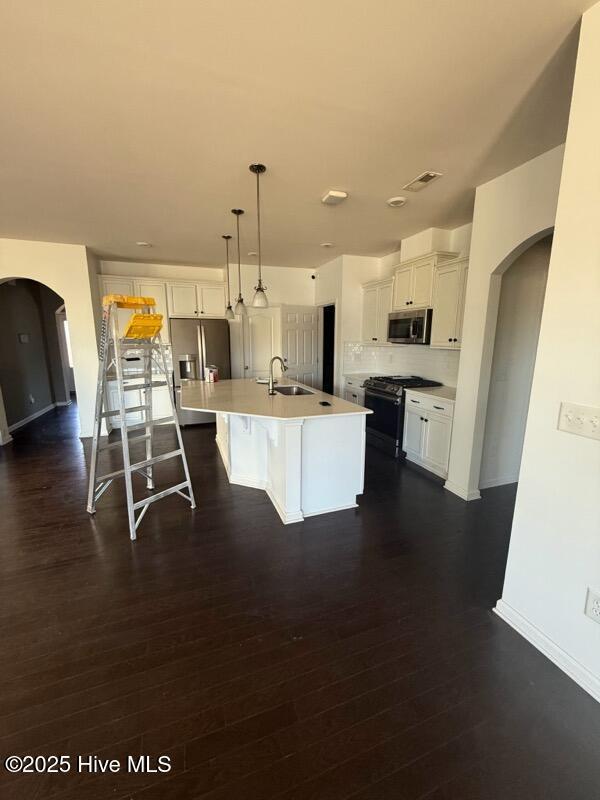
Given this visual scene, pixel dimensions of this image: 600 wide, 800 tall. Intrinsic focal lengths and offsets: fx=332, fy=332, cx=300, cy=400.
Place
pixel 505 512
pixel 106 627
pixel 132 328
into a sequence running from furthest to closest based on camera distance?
pixel 505 512 < pixel 132 328 < pixel 106 627

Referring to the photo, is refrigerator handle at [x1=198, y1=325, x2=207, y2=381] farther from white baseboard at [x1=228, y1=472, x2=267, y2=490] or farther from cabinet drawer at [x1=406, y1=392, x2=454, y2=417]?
cabinet drawer at [x1=406, y1=392, x2=454, y2=417]

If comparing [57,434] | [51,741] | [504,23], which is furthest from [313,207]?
[57,434]

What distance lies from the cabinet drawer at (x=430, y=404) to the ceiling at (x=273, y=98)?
72.7 inches

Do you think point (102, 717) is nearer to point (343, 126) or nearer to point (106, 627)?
point (106, 627)

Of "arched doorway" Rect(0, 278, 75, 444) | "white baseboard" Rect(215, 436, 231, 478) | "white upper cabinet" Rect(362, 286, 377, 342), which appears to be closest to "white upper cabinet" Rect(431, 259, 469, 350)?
"white upper cabinet" Rect(362, 286, 377, 342)

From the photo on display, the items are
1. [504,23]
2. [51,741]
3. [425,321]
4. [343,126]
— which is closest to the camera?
[51,741]

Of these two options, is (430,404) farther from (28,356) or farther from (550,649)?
(28,356)

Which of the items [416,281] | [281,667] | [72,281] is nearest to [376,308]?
[416,281]

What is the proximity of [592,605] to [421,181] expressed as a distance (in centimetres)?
287

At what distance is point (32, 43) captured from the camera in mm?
1430

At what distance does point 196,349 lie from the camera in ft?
17.5

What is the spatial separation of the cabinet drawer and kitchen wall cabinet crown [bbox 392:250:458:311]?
3.29 feet

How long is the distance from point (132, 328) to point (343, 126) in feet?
6.37

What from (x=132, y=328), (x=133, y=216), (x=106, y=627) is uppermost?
(x=133, y=216)
